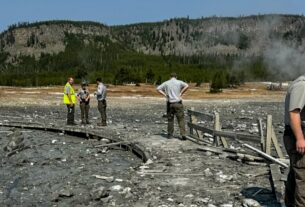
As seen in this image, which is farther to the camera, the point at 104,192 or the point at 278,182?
the point at 104,192

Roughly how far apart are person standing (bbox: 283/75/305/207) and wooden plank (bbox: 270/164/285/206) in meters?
0.98

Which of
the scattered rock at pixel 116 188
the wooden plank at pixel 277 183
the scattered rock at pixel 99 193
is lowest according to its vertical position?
the scattered rock at pixel 99 193

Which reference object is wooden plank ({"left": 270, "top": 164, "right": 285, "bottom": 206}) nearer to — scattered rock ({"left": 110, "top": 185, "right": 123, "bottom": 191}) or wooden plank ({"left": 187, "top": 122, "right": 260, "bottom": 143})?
wooden plank ({"left": 187, "top": 122, "right": 260, "bottom": 143})

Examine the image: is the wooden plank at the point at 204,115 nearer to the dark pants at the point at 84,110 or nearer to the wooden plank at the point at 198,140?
Answer: the wooden plank at the point at 198,140

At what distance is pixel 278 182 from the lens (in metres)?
8.86

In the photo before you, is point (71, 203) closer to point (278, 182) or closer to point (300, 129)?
point (278, 182)

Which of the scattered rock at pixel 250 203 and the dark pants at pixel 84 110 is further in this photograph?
the dark pants at pixel 84 110

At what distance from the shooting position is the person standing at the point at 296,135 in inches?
249

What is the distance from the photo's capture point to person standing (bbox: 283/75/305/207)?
6.33 meters

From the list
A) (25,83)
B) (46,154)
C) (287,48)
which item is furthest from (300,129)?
(25,83)

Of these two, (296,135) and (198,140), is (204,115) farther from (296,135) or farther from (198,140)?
(296,135)

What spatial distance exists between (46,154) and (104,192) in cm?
705

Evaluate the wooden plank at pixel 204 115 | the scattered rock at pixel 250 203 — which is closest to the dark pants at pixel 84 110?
the wooden plank at pixel 204 115

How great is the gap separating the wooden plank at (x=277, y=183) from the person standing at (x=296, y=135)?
3.21 feet
